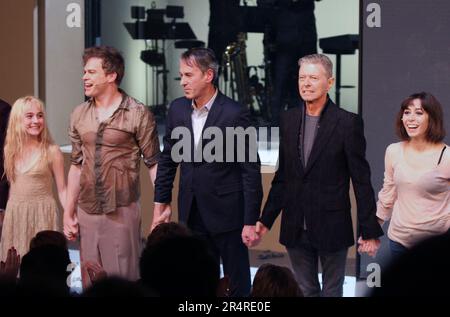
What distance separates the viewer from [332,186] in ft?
16.8

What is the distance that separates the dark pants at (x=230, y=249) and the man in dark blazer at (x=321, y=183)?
378 millimetres

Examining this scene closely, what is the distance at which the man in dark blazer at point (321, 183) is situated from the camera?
200 inches

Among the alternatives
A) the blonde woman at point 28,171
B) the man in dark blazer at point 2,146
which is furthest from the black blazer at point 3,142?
the blonde woman at point 28,171

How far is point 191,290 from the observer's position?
9.21 feet

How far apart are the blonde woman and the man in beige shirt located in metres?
0.34

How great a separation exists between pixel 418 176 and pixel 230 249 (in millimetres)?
1091

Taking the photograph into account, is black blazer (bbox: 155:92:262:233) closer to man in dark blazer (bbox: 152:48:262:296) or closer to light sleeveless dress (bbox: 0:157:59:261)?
man in dark blazer (bbox: 152:48:262:296)

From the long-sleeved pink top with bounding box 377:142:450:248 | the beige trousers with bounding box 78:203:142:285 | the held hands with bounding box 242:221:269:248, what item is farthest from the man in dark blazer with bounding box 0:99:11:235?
the long-sleeved pink top with bounding box 377:142:450:248

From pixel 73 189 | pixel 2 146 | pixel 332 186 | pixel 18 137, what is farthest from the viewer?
A: pixel 2 146

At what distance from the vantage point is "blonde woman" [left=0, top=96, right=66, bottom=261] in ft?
19.6

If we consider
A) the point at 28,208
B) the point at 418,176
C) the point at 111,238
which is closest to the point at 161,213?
the point at 111,238

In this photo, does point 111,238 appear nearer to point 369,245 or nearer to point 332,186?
point 332,186

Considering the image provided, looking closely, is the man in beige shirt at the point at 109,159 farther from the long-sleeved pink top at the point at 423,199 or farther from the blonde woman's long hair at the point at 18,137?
the long-sleeved pink top at the point at 423,199

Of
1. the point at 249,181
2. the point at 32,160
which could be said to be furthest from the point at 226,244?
the point at 32,160
